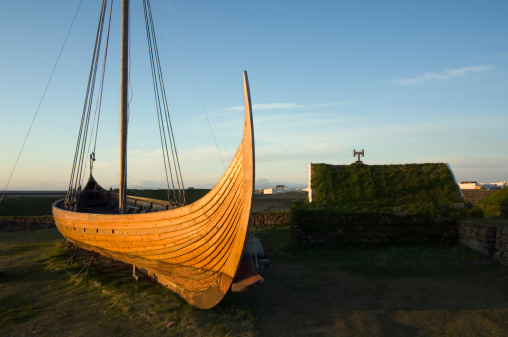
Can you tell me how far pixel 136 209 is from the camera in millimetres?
14141

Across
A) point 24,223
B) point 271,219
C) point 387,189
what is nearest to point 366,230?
point 387,189

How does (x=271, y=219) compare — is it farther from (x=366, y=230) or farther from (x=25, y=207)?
(x=25, y=207)

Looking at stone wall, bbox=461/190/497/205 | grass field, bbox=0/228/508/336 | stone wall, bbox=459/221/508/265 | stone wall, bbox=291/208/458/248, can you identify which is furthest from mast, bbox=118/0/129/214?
stone wall, bbox=461/190/497/205

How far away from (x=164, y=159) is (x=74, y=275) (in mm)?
4343

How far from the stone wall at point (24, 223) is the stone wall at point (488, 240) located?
876 inches

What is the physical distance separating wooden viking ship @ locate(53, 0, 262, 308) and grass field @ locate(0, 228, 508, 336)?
71 centimetres

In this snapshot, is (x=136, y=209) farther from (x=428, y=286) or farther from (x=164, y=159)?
(x=428, y=286)

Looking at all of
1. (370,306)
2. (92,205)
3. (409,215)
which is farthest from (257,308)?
(92,205)

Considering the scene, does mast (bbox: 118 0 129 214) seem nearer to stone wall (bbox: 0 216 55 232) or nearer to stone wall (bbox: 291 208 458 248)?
stone wall (bbox: 291 208 458 248)

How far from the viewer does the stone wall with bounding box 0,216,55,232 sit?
73.8ft

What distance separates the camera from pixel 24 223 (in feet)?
75.3

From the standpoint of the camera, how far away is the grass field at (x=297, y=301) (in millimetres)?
7133

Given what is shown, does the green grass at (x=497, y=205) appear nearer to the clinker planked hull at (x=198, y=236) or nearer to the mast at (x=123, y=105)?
the clinker planked hull at (x=198, y=236)

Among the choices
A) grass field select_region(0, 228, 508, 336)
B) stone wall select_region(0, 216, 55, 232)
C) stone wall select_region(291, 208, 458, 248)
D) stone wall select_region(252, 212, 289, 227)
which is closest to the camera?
grass field select_region(0, 228, 508, 336)
